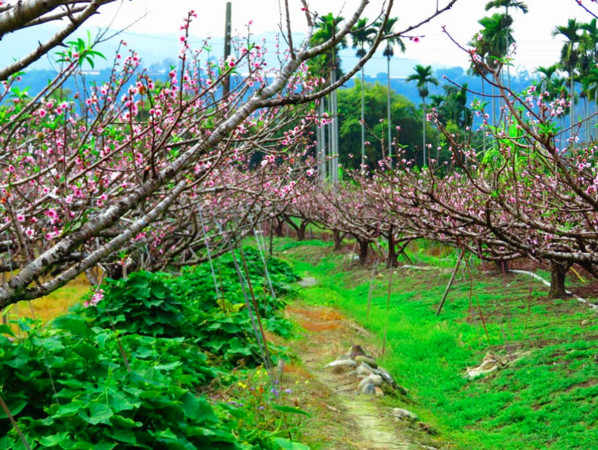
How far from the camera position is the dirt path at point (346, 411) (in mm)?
6141

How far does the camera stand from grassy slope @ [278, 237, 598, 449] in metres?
7.14

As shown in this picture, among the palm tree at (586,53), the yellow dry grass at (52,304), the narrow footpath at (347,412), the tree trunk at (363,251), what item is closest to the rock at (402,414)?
the narrow footpath at (347,412)

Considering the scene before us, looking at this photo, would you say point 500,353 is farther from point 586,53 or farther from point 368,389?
point 586,53

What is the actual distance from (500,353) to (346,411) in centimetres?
381

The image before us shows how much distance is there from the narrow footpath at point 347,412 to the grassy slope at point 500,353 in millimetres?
705

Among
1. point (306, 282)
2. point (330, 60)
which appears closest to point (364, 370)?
point (330, 60)

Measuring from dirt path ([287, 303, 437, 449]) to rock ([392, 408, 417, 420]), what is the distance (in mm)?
73

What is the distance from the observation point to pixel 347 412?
7156 mm

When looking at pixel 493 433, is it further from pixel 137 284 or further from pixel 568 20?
pixel 568 20

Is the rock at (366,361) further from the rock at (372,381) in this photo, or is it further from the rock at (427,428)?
the rock at (427,428)

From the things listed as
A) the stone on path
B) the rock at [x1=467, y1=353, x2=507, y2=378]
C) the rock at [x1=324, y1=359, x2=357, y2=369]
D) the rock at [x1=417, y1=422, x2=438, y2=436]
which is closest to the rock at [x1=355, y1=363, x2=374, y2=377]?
the rock at [x1=324, y1=359, x2=357, y2=369]

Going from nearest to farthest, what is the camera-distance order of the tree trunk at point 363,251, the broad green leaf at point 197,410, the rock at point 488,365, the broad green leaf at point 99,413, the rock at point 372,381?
1. the broad green leaf at point 99,413
2. the broad green leaf at point 197,410
3. the rock at point 372,381
4. the rock at point 488,365
5. the tree trunk at point 363,251

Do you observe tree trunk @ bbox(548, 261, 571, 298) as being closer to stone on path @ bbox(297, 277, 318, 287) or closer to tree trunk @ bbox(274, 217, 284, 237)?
stone on path @ bbox(297, 277, 318, 287)

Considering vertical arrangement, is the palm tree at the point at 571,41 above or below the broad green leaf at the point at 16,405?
above
